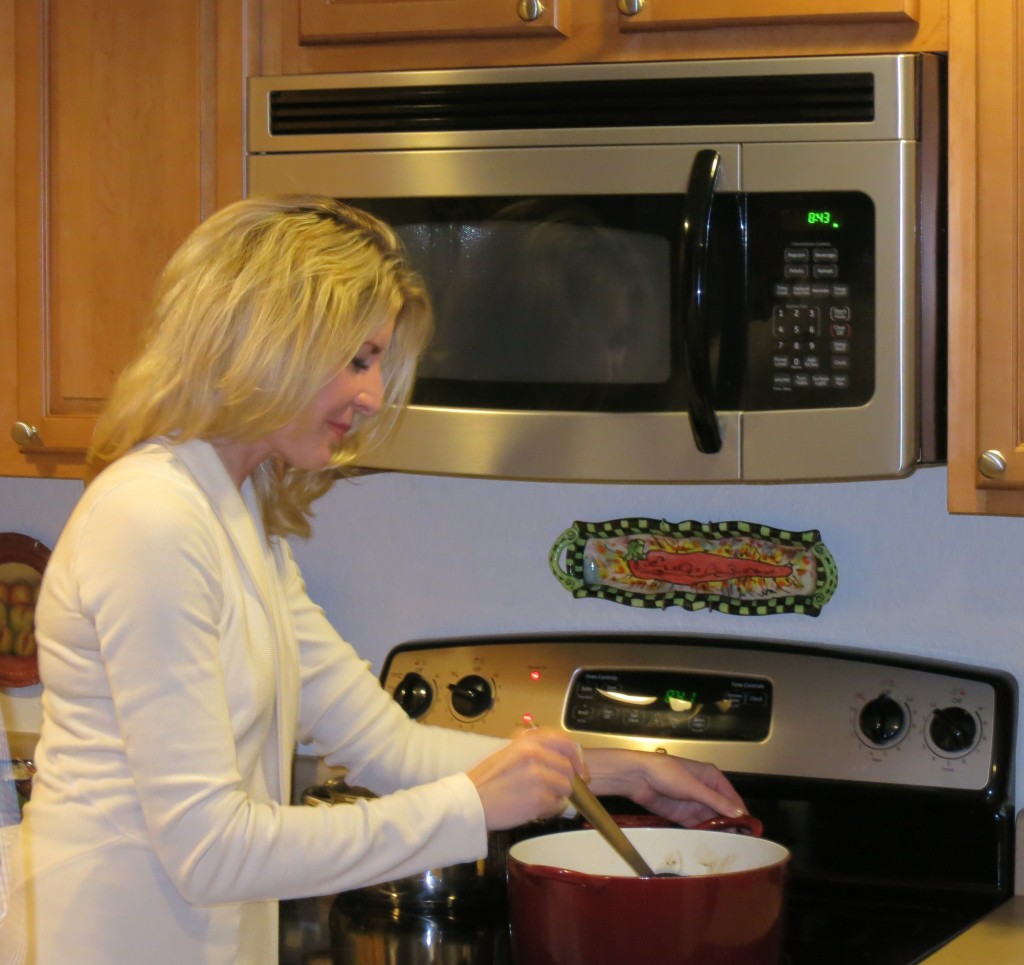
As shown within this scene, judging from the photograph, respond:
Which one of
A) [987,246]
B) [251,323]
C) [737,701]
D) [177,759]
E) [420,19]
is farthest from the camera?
[737,701]

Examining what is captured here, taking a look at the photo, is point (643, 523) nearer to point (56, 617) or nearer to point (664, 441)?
point (664, 441)

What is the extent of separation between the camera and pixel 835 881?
158cm

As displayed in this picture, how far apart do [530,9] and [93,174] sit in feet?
1.88

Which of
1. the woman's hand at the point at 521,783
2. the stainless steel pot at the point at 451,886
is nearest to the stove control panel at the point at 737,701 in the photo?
the stainless steel pot at the point at 451,886

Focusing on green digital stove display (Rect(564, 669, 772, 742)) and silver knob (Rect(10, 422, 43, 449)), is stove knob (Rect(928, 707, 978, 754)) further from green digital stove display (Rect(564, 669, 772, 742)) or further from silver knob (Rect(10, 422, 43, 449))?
silver knob (Rect(10, 422, 43, 449))

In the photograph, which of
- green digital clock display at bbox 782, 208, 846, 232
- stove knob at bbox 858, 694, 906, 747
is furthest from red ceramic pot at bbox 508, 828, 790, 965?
green digital clock display at bbox 782, 208, 846, 232

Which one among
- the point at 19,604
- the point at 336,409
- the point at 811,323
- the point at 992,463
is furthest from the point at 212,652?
the point at 19,604

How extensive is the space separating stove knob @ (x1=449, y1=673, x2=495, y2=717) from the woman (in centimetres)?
50

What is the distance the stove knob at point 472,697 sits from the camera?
1.76 m

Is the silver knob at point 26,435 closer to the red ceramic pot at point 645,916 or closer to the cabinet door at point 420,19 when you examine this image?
the cabinet door at point 420,19

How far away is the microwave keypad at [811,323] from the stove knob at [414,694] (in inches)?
27.6

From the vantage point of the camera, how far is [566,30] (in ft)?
4.61

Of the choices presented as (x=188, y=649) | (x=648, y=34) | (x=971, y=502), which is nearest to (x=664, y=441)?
(x=971, y=502)

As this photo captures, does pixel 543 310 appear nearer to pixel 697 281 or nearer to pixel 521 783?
pixel 697 281
